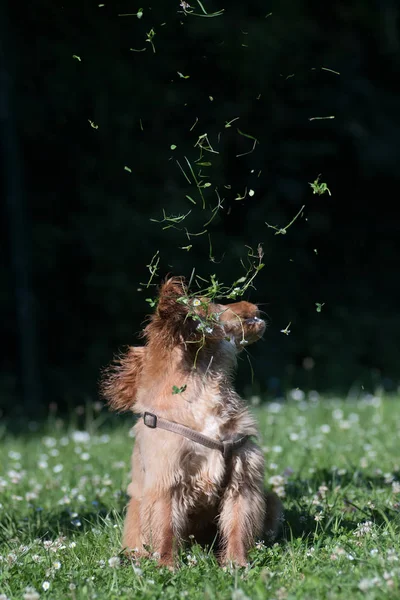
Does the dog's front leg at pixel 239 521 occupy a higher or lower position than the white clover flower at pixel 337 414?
higher

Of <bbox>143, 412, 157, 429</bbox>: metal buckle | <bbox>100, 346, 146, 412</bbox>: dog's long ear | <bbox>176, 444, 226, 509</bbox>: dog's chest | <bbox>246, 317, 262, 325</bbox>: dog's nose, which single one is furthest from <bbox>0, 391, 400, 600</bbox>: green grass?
<bbox>246, 317, 262, 325</bbox>: dog's nose

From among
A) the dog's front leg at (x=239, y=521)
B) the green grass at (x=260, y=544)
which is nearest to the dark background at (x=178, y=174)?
the green grass at (x=260, y=544)

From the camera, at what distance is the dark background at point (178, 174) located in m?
10.6

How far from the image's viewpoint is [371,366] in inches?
520

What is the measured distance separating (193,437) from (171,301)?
22.1 inches

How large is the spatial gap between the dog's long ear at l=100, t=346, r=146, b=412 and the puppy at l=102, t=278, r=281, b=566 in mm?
54

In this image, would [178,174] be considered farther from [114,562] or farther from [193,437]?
[114,562]

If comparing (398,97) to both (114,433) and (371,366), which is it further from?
(114,433)

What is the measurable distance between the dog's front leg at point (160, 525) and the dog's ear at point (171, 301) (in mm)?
729

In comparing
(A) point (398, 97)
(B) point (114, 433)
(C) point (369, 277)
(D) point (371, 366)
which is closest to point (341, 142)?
(A) point (398, 97)

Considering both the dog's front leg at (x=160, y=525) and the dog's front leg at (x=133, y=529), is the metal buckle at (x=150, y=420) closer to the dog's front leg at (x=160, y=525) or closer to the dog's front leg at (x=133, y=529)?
the dog's front leg at (x=160, y=525)

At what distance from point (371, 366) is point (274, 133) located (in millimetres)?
4236

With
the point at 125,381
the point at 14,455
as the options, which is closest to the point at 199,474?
the point at 125,381

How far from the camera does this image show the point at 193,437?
327 centimetres
